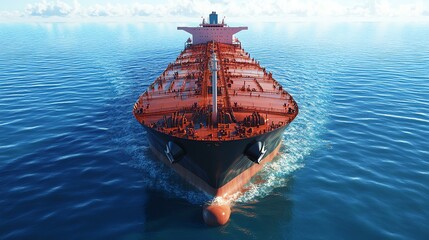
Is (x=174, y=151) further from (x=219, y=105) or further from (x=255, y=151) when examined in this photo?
(x=219, y=105)

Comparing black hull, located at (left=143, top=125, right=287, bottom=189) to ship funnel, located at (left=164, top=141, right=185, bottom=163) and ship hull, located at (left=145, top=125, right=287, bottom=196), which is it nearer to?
ship hull, located at (left=145, top=125, right=287, bottom=196)

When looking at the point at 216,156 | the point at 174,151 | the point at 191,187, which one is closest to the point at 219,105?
the point at 216,156

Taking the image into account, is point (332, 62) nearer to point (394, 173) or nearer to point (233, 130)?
point (394, 173)

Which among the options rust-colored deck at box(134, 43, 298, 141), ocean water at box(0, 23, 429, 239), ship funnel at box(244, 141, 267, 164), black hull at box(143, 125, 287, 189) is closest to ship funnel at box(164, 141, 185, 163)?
black hull at box(143, 125, 287, 189)

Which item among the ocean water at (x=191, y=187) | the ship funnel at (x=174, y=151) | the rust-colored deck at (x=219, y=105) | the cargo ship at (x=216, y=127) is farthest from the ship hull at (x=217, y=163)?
the ocean water at (x=191, y=187)

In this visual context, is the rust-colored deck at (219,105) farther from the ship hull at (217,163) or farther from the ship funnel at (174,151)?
the ship funnel at (174,151)

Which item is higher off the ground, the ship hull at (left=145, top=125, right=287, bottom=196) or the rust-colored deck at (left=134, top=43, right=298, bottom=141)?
the rust-colored deck at (left=134, top=43, right=298, bottom=141)
